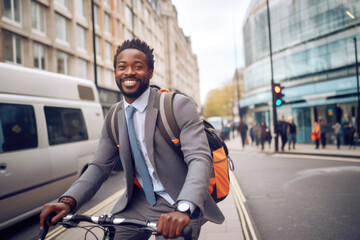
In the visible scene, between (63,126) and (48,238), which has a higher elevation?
(63,126)

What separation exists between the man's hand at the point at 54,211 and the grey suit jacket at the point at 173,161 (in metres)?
0.08

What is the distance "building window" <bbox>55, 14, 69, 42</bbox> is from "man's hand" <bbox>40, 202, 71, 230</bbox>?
56.9 feet

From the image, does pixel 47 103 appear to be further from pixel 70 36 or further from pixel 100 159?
pixel 70 36

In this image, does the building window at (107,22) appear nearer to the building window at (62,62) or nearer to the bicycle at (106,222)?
the building window at (62,62)

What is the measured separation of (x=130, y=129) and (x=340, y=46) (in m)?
22.9

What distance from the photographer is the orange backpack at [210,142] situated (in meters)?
1.51

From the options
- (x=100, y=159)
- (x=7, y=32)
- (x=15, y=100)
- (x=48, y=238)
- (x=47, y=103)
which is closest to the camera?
(x=100, y=159)

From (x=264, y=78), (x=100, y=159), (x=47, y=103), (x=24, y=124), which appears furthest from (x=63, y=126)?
(x=264, y=78)

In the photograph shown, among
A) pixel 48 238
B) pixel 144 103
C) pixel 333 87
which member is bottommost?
pixel 48 238

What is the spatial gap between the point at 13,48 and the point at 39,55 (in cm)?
175

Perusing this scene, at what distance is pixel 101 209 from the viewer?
194 inches

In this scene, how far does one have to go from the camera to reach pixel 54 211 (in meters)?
1.36

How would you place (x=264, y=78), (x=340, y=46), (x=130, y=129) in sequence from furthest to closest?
(x=264, y=78) < (x=340, y=46) < (x=130, y=129)

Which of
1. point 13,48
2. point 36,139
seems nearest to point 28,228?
point 36,139
